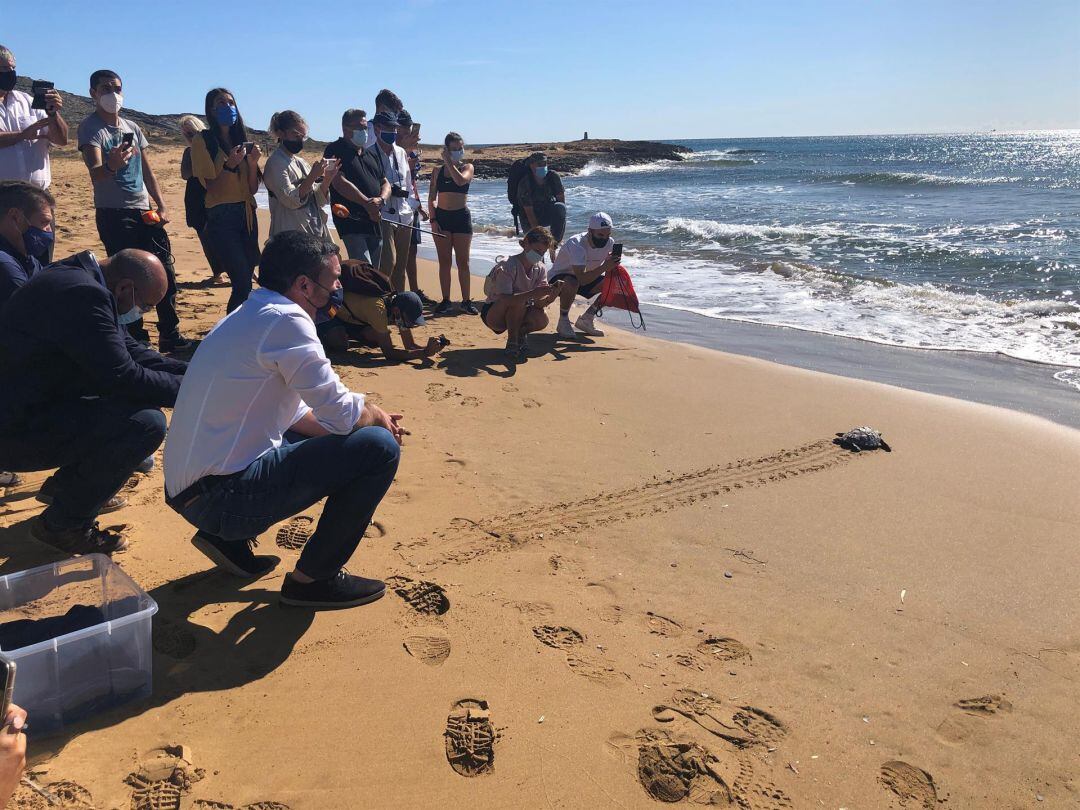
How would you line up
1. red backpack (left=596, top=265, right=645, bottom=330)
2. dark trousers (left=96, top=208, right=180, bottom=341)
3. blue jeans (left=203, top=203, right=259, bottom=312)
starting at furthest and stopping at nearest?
red backpack (left=596, top=265, right=645, bottom=330), blue jeans (left=203, top=203, right=259, bottom=312), dark trousers (left=96, top=208, right=180, bottom=341)

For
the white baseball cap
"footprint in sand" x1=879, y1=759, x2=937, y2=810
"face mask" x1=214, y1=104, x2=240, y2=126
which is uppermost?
"face mask" x1=214, y1=104, x2=240, y2=126

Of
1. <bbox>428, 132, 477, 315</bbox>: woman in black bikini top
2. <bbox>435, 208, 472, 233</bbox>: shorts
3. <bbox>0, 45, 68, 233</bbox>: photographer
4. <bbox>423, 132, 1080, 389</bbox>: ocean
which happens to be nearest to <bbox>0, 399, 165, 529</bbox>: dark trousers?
<bbox>0, 45, 68, 233</bbox>: photographer

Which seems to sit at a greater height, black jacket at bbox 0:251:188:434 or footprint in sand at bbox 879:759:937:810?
black jacket at bbox 0:251:188:434

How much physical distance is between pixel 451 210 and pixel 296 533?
4719 mm

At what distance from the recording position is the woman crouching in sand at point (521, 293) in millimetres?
6164

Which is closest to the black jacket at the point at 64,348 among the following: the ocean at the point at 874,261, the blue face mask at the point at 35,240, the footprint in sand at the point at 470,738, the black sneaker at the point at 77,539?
the black sneaker at the point at 77,539

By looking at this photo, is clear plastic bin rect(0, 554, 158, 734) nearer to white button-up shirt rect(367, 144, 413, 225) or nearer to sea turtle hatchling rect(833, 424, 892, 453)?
sea turtle hatchling rect(833, 424, 892, 453)

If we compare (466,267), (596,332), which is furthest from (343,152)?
(596,332)

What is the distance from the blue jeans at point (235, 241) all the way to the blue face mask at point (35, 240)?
2.05 meters

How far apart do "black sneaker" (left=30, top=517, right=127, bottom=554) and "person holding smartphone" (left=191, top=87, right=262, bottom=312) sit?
2792 millimetres

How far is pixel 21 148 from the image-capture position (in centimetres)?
476

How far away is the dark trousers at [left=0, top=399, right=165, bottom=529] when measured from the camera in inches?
110

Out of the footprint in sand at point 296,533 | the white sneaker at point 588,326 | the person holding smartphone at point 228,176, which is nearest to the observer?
the footprint in sand at point 296,533

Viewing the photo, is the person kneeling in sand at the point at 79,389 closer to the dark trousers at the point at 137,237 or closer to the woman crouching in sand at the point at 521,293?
the dark trousers at the point at 137,237
